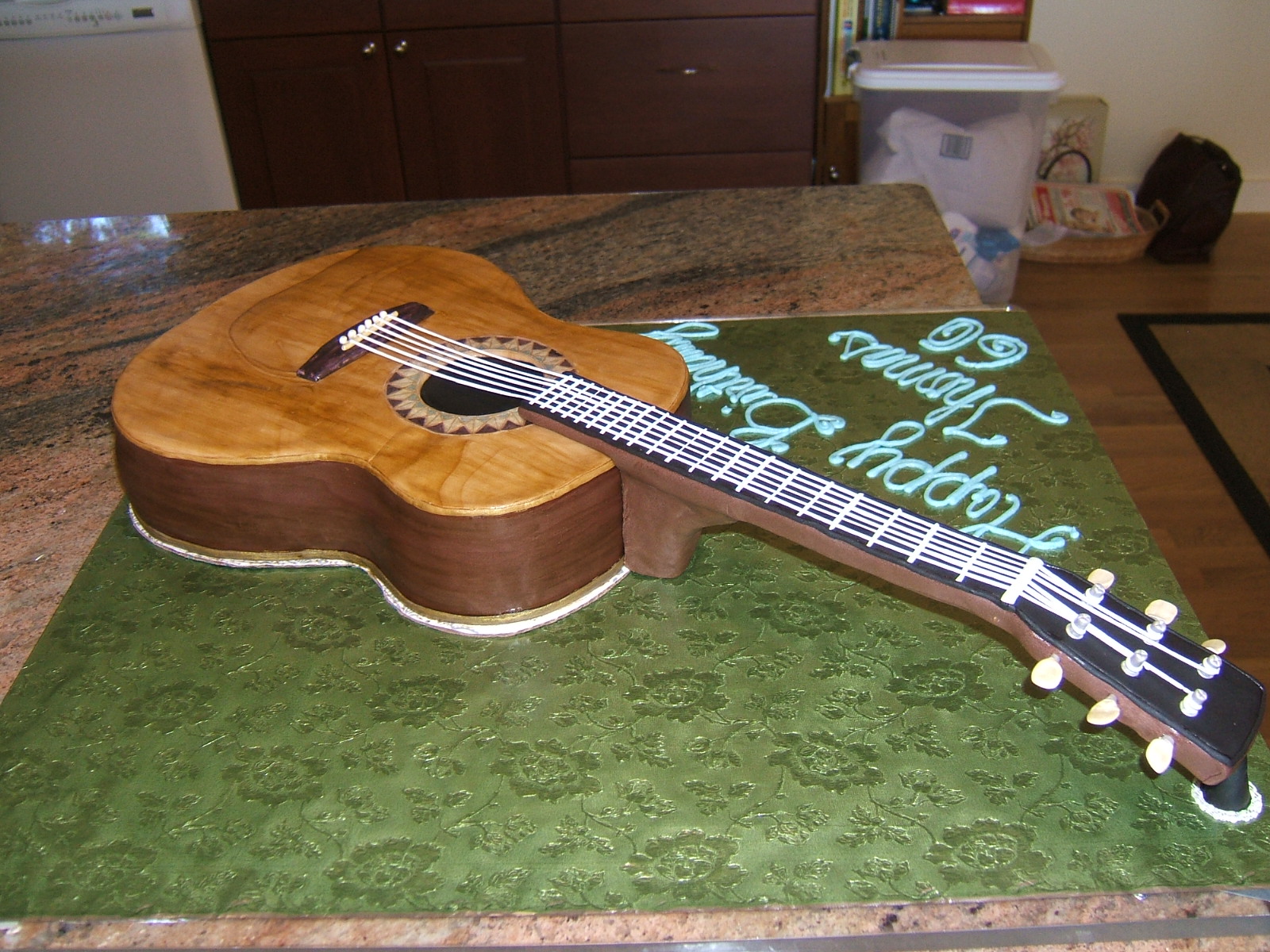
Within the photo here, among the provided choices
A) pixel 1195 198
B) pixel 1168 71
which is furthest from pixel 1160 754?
pixel 1168 71

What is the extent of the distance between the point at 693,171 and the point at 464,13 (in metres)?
0.70

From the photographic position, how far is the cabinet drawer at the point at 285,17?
259cm

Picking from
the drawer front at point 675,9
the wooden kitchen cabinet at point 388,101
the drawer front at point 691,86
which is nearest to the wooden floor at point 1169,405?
the drawer front at point 691,86

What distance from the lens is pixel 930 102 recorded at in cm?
213

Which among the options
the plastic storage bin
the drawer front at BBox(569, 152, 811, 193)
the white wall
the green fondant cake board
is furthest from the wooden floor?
the green fondant cake board

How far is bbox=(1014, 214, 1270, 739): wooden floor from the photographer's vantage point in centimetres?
177

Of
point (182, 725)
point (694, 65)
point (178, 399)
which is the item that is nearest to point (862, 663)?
point (182, 725)

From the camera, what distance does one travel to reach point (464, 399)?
0.86 m

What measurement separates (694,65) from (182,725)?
2.31m

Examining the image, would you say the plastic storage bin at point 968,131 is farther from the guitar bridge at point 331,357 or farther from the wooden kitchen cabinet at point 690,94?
the guitar bridge at point 331,357

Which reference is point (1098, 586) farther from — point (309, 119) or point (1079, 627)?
point (309, 119)

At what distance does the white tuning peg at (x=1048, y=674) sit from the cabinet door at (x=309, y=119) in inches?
100

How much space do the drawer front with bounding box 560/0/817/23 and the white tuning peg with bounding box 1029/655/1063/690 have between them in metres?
2.34

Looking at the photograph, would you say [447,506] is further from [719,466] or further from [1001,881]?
[1001,881]
